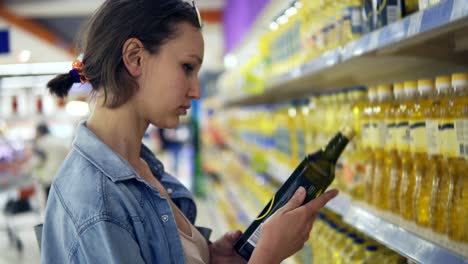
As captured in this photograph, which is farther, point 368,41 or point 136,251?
point 368,41

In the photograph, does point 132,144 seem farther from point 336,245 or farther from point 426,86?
point 336,245

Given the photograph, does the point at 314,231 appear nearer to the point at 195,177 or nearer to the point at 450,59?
the point at 450,59

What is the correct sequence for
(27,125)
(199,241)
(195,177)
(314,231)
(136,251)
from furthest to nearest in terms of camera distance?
(27,125), (195,177), (314,231), (199,241), (136,251)

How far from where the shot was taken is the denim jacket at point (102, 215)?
1.14 metres

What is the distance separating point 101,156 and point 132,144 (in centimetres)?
14

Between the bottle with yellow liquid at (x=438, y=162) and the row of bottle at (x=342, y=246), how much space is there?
0.37 meters

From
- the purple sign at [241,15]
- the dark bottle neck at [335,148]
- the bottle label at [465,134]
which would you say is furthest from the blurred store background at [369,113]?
the purple sign at [241,15]

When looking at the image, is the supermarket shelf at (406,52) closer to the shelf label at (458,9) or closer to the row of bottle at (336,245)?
the shelf label at (458,9)

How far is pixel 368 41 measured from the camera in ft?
4.52

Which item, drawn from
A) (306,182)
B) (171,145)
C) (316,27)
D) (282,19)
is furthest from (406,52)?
(171,145)

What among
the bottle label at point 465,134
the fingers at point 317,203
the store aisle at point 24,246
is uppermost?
the bottle label at point 465,134

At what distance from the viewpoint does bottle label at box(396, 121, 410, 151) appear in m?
1.47

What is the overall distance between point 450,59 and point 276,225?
78 centimetres

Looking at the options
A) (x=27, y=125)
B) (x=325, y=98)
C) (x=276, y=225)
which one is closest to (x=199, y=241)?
A: (x=276, y=225)
